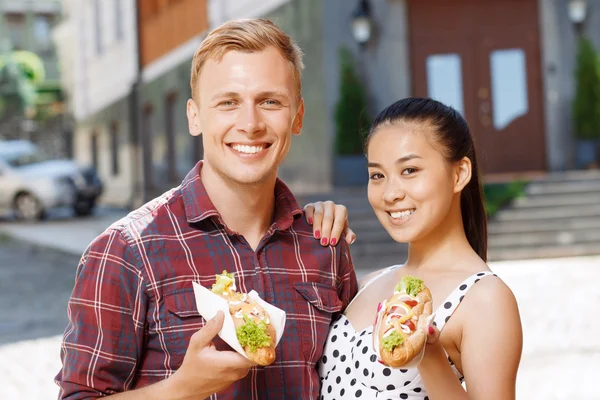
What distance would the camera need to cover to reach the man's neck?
10.7 ft

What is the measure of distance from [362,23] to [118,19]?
49.1ft

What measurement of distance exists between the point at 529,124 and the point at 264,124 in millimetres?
15353

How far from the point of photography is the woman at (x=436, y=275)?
9.67 feet

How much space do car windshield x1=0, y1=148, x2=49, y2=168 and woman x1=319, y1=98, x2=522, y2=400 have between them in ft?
71.0

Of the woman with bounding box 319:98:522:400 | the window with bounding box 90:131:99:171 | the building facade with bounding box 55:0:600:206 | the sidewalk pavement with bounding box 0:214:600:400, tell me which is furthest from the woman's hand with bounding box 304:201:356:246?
the window with bounding box 90:131:99:171

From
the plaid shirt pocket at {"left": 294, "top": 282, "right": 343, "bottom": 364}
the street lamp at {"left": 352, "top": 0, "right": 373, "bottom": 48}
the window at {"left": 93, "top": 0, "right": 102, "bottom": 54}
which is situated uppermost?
the window at {"left": 93, "top": 0, "right": 102, "bottom": 54}

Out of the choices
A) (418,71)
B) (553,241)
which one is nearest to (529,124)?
(418,71)

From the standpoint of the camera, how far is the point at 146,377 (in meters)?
2.99

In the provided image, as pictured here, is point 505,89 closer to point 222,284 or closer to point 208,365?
point 222,284

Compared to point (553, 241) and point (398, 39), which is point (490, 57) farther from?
point (553, 241)

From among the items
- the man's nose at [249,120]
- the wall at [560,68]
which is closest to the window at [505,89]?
the wall at [560,68]

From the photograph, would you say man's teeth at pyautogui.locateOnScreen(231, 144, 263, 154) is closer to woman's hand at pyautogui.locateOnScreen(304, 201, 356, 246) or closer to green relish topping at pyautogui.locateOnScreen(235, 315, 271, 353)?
woman's hand at pyautogui.locateOnScreen(304, 201, 356, 246)

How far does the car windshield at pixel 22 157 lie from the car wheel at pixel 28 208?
0.91 metres

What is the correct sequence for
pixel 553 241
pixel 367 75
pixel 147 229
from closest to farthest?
pixel 147 229, pixel 553 241, pixel 367 75
